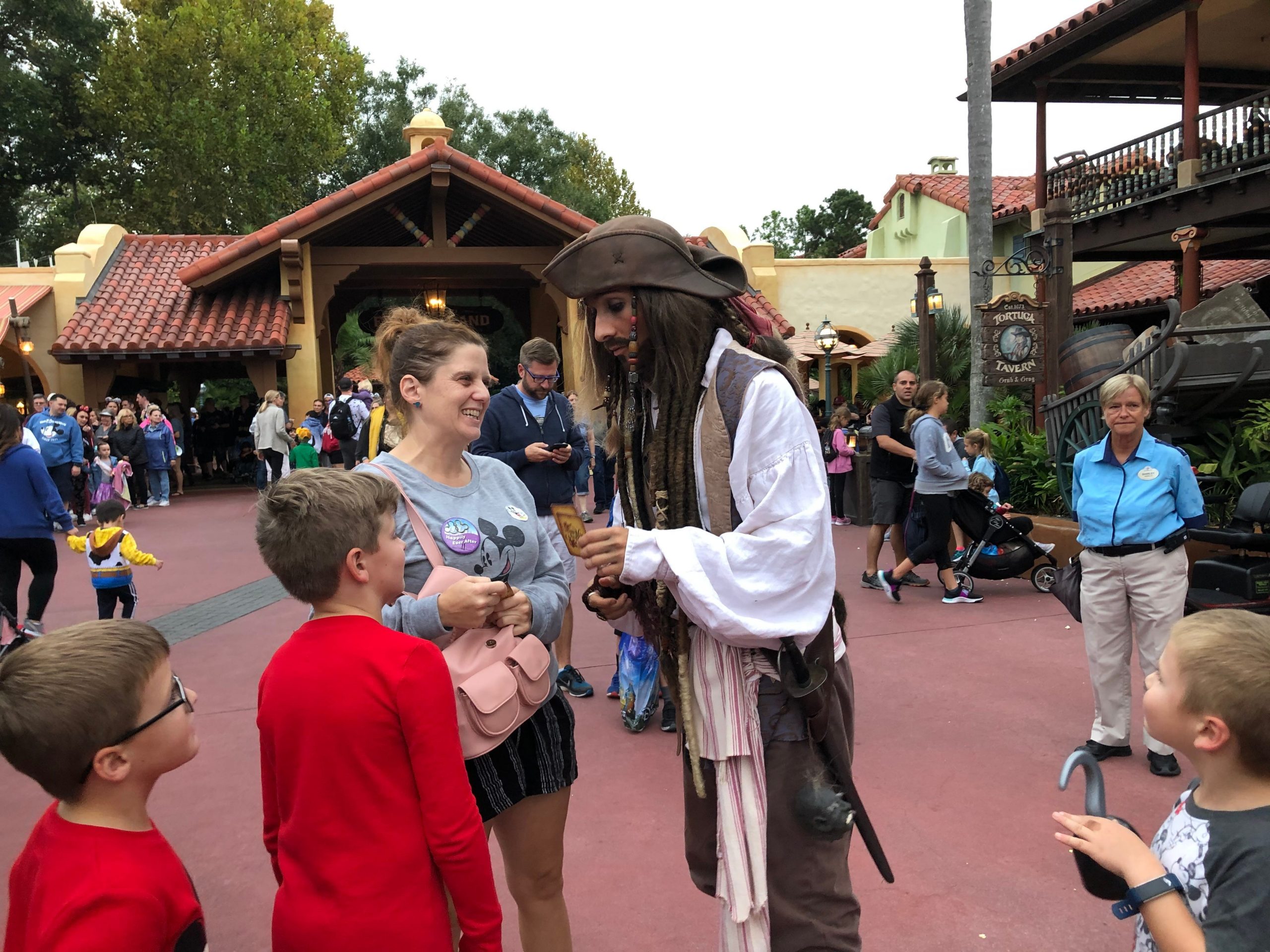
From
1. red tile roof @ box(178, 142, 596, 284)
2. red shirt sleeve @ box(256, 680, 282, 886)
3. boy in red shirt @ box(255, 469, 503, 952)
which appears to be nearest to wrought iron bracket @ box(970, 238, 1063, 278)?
red tile roof @ box(178, 142, 596, 284)

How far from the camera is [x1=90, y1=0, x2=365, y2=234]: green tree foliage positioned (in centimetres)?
2889

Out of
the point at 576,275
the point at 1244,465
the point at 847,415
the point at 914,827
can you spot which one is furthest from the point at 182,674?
the point at 847,415

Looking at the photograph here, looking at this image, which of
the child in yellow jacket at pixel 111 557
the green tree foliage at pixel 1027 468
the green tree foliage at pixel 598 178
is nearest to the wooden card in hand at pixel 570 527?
the child in yellow jacket at pixel 111 557

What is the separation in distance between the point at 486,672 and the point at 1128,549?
3.23 meters

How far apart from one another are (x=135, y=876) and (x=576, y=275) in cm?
146

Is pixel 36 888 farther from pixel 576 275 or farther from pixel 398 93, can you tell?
pixel 398 93

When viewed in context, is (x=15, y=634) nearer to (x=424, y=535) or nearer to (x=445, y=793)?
(x=424, y=535)

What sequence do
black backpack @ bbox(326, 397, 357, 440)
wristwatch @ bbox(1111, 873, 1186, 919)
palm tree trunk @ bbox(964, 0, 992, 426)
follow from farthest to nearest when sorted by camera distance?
palm tree trunk @ bbox(964, 0, 992, 426)
black backpack @ bbox(326, 397, 357, 440)
wristwatch @ bbox(1111, 873, 1186, 919)

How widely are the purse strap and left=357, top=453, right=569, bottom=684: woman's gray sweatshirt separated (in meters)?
0.01

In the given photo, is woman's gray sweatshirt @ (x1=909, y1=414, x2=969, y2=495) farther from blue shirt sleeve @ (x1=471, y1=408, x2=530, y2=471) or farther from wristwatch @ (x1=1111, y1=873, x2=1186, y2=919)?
wristwatch @ (x1=1111, y1=873, x2=1186, y2=919)

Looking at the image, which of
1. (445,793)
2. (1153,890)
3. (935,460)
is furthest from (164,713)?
(935,460)

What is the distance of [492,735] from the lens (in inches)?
81.7

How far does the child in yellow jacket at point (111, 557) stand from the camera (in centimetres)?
637

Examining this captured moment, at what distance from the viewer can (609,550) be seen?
1.96 metres
